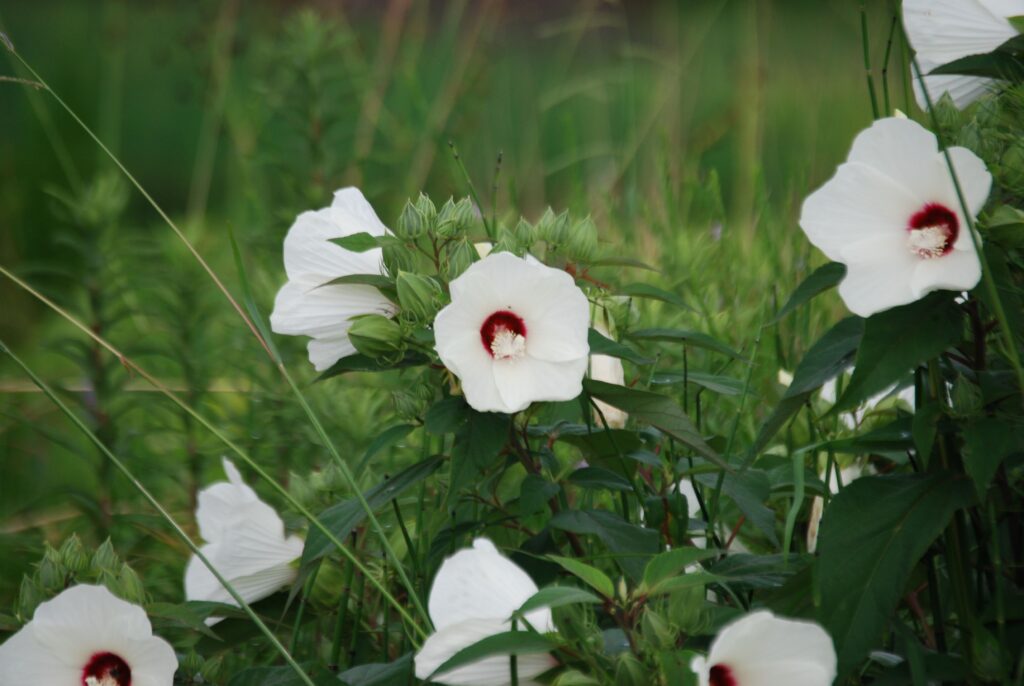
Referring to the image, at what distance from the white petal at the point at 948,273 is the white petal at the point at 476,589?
10.5 inches

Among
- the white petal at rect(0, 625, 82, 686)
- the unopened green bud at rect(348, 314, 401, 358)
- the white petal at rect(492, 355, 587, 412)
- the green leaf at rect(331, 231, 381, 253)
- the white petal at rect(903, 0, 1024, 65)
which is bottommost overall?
the white petal at rect(0, 625, 82, 686)

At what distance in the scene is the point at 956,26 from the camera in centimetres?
70

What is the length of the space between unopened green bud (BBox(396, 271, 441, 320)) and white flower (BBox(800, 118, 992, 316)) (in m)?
0.22

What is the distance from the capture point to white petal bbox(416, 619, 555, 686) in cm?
59

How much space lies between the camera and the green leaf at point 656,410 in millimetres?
682

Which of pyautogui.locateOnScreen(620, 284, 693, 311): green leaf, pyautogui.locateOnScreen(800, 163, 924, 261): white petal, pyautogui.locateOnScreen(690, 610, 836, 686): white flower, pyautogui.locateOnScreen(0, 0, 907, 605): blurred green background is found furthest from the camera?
pyautogui.locateOnScreen(0, 0, 907, 605): blurred green background

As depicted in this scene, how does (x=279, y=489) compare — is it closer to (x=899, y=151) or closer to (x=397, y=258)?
(x=397, y=258)

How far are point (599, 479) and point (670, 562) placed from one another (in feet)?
0.53

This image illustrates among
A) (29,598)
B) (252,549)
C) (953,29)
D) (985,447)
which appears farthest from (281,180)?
(985,447)

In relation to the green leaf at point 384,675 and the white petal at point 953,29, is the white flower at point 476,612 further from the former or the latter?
the white petal at point 953,29

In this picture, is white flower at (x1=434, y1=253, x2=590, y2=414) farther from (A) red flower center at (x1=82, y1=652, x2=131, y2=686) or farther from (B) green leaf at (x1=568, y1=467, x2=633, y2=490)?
(A) red flower center at (x1=82, y1=652, x2=131, y2=686)

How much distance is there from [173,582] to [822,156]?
2.21 m

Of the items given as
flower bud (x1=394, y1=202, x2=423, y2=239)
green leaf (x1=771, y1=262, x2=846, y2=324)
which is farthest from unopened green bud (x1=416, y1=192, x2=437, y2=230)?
green leaf (x1=771, y1=262, x2=846, y2=324)

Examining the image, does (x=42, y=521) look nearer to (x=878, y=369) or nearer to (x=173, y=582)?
(x=173, y=582)
